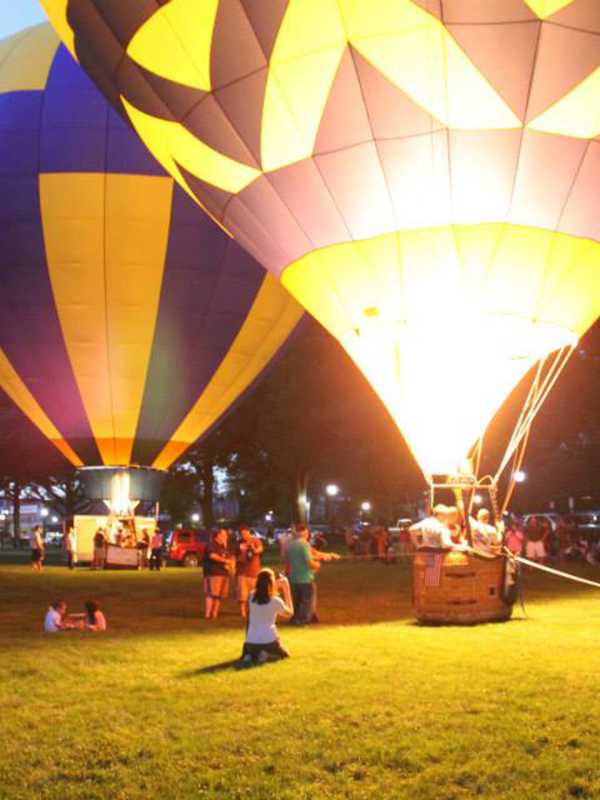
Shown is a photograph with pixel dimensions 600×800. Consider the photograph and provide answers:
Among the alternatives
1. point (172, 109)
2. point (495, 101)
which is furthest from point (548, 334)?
point (172, 109)

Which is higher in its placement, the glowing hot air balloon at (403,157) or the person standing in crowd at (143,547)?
the glowing hot air balloon at (403,157)

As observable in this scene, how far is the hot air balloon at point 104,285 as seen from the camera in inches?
794

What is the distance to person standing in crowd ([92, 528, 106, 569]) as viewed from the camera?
80.0 feet

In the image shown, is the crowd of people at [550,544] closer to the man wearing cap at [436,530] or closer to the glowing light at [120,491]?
the glowing light at [120,491]

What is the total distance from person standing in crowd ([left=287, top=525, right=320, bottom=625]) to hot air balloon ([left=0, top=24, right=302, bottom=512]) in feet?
33.4

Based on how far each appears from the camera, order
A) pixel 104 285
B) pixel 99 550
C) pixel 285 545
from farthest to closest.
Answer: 1. pixel 99 550
2. pixel 104 285
3. pixel 285 545

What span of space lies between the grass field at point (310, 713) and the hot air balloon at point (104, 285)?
10424 millimetres

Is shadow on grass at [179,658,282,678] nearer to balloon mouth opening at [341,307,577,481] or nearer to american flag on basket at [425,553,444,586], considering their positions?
american flag on basket at [425,553,444,586]

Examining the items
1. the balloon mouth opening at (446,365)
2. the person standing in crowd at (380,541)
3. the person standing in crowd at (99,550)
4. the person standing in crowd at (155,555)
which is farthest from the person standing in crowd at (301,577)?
the person standing in crowd at (380,541)

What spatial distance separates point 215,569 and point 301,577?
48.9 inches

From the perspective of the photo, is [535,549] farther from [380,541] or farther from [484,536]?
[484,536]

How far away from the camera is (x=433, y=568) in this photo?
1135 centimetres

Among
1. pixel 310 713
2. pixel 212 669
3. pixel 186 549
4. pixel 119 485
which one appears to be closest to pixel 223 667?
pixel 212 669

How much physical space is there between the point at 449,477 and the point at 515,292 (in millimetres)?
2294
